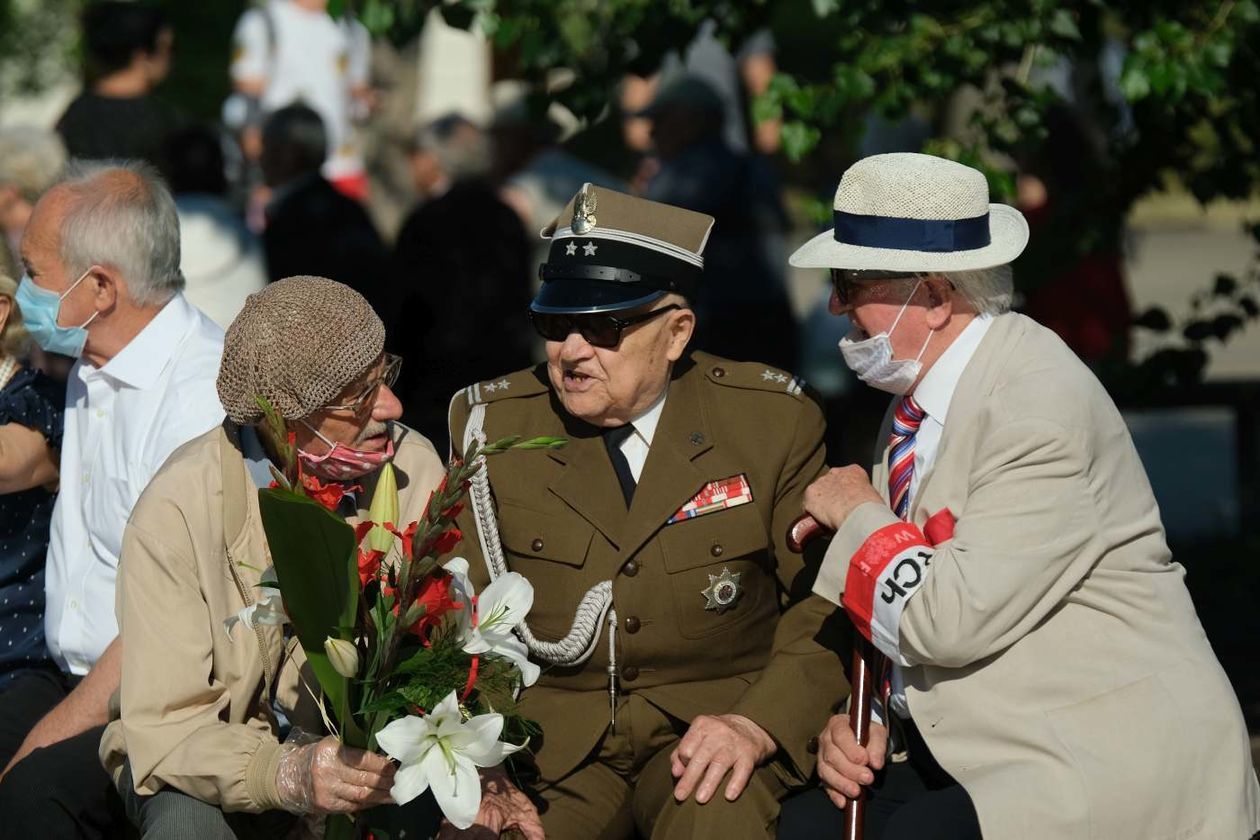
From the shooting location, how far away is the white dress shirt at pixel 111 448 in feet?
15.2

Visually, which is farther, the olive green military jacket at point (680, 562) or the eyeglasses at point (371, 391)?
the olive green military jacket at point (680, 562)

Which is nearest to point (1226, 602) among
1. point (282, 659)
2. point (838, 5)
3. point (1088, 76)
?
point (1088, 76)

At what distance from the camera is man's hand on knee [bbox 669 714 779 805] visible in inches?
159

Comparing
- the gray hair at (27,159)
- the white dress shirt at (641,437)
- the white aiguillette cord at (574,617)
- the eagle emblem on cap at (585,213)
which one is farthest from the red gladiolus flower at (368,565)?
the gray hair at (27,159)

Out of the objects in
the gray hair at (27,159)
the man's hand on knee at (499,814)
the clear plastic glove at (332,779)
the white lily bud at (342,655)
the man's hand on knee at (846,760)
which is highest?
the white lily bud at (342,655)

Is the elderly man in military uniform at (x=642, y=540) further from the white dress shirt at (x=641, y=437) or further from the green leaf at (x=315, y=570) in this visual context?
the green leaf at (x=315, y=570)

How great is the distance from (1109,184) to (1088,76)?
2.70 feet

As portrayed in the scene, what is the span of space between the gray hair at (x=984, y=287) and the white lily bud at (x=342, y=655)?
58.8 inches

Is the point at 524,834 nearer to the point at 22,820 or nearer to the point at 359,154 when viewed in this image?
the point at 22,820

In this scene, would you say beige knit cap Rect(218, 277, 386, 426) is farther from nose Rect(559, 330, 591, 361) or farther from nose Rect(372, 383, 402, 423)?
nose Rect(559, 330, 591, 361)

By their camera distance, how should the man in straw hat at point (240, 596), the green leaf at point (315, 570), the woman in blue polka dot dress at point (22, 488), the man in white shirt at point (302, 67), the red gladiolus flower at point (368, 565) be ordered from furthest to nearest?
the man in white shirt at point (302, 67) → the woman in blue polka dot dress at point (22, 488) → the man in straw hat at point (240, 596) → the red gladiolus flower at point (368, 565) → the green leaf at point (315, 570)

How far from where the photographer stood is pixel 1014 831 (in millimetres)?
3746

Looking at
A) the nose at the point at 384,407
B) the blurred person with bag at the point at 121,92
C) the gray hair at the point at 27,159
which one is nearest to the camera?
→ the nose at the point at 384,407

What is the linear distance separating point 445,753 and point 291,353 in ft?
2.94
